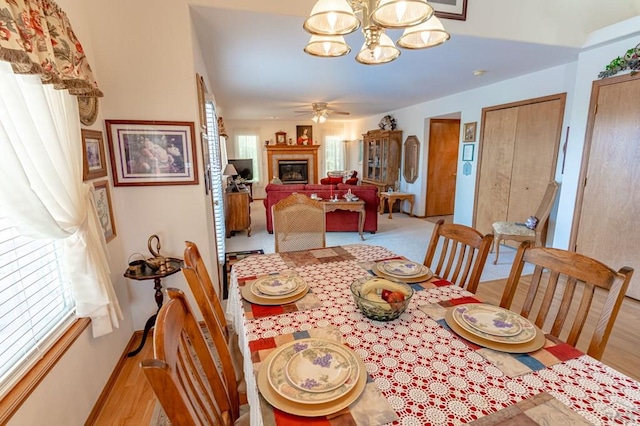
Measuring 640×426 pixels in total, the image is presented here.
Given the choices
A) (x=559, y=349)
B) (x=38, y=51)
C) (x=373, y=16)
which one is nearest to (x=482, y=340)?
(x=559, y=349)

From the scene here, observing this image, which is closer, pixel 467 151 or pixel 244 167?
pixel 467 151

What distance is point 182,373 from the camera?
0.72 m

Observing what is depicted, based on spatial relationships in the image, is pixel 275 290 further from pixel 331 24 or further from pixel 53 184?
pixel 331 24

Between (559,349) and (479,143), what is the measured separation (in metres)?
4.42

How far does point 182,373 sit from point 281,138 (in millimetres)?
8550

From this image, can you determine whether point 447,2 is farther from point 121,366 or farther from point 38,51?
point 121,366

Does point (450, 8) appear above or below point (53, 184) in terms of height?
above

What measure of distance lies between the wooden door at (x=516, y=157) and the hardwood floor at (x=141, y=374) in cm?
174

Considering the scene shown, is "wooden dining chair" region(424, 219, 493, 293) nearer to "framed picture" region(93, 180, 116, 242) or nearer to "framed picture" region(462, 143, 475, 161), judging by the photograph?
"framed picture" region(93, 180, 116, 242)

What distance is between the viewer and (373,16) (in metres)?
1.22

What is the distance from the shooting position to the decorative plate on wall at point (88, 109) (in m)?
1.69

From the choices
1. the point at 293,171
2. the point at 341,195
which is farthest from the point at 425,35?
the point at 293,171

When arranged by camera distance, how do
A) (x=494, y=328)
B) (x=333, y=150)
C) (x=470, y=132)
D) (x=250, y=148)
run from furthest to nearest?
(x=333, y=150) < (x=250, y=148) < (x=470, y=132) < (x=494, y=328)

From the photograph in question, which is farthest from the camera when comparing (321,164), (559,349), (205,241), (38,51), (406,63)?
(321,164)
